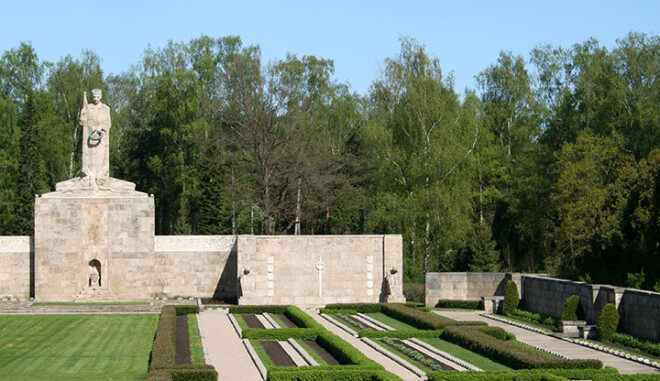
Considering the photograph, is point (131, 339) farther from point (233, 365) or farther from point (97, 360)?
point (233, 365)

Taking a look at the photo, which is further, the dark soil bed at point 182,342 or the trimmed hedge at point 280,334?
the trimmed hedge at point 280,334

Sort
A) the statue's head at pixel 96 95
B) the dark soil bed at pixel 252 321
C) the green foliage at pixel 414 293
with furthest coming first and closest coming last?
the green foliage at pixel 414 293 < the statue's head at pixel 96 95 < the dark soil bed at pixel 252 321

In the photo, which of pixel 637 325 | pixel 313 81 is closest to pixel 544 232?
pixel 313 81

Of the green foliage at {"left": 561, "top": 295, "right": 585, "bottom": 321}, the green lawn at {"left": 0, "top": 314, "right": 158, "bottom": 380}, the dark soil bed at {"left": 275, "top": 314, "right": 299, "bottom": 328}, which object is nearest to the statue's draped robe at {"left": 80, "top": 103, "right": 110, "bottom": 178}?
the green lawn at {"left": 0, "top": 314, "right": 158, "bottom": 380}

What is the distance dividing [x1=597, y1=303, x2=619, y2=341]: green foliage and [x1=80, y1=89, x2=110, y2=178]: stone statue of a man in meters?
21.8

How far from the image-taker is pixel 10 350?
82.6ft

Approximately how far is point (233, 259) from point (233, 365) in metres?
18.7

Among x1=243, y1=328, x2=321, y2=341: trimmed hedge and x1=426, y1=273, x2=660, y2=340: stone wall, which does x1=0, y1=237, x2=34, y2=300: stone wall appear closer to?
x1=243, y1=328, x2=321, y2=341: trimmed hedge

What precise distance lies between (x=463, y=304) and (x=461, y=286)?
1.36m

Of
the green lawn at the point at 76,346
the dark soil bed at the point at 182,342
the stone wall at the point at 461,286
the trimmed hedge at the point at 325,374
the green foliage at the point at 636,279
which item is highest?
the green foliage at the point at 636,279

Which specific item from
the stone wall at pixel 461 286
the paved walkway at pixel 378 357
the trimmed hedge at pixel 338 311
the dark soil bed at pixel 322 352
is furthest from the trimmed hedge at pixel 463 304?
the dark soil bed at pixel 322 352

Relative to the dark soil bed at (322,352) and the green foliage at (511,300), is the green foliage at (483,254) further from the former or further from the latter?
the dark soil bed at (322,352)

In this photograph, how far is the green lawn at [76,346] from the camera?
2164 cm

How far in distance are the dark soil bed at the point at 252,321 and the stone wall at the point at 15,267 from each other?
10.4 meters
